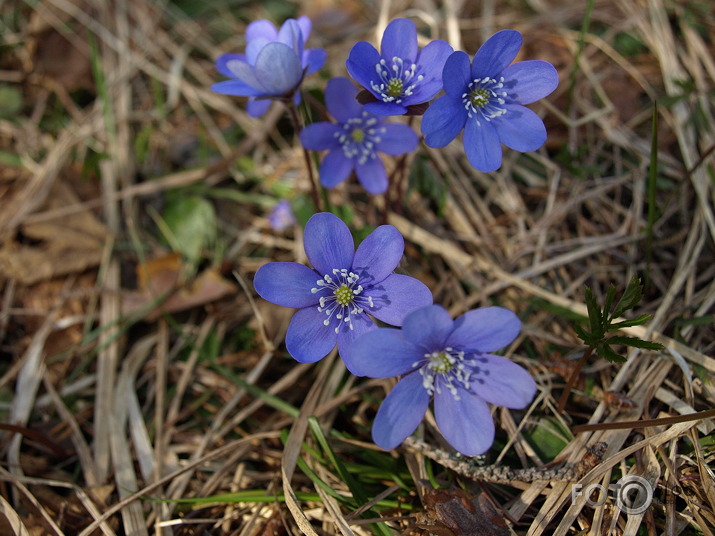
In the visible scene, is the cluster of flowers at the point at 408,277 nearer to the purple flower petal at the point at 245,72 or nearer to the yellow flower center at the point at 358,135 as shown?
the purple flower petal at the point at 245,72

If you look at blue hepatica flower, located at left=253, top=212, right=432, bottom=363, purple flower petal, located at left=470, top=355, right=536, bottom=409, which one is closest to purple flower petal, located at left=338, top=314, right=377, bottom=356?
blue hepatica flower, located at left=253, top=212, right=432, bottom=363

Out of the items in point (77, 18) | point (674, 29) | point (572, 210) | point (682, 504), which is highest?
point (674, 29)

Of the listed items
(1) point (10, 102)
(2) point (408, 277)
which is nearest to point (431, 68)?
(2) point (408, 277)

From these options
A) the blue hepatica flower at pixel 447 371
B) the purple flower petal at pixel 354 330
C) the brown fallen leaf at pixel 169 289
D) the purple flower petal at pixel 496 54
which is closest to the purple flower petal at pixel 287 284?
the purple flower petal at pixel 354 330

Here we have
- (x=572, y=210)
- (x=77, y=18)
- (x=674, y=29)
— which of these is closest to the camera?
(x=572, y=210)

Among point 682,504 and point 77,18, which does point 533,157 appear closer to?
point 682,504

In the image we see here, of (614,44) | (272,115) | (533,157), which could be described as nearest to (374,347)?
(533,157)
